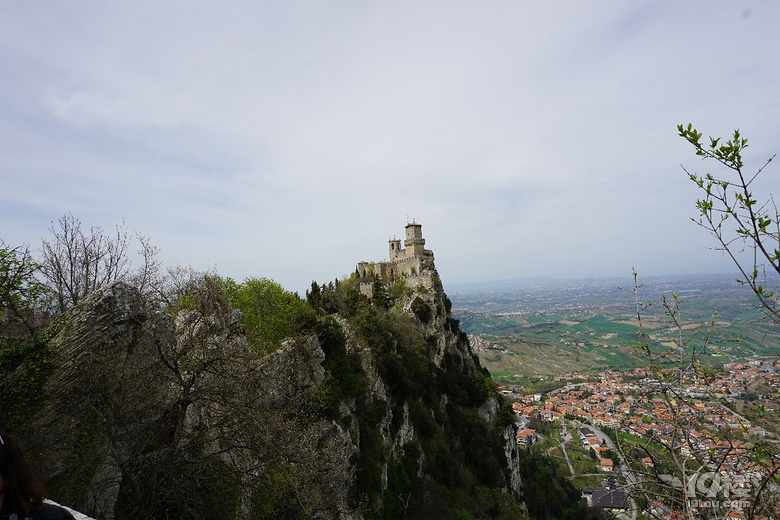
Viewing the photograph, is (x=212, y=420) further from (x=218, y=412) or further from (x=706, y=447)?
(x=706, y=447)

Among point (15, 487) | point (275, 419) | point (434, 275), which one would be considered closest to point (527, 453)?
point (434, 275)

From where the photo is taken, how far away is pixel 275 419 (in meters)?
10.4

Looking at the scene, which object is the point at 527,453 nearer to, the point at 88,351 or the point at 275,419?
the point at 275,419

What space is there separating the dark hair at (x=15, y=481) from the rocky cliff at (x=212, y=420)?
19.6 feet

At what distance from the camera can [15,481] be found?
3402mm

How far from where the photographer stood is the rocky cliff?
848 centimetres

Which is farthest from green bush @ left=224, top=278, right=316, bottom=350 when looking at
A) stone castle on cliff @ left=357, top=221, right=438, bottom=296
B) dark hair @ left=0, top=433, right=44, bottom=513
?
stone castle on cliff @ left=357, top=221, right=438, bottom=296

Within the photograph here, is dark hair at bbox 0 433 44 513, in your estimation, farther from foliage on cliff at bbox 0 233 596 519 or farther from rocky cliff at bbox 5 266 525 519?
foliage on cliff at bbox 0 233 596 519

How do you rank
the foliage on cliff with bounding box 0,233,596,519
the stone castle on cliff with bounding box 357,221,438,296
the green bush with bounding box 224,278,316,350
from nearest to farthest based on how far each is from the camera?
the foliage on cliff with bounding box 0,233,596,519 → the green bush with bounding box 224,278,316,350 → the stone castle on cliff with bounding box 357,221,438,296

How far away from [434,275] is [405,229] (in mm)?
10683

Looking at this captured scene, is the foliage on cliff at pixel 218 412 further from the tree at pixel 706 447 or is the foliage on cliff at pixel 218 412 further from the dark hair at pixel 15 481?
the tree at pixel 706 447

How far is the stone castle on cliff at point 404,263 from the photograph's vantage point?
173ft

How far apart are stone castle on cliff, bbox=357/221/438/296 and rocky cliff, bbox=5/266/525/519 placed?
92.0 ft

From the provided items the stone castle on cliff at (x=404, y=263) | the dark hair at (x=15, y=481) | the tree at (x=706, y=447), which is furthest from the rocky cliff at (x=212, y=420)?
the stone castle on cliff at (x=404, y=263)
